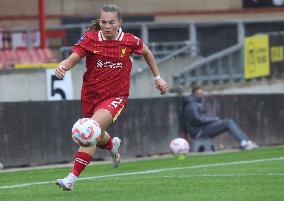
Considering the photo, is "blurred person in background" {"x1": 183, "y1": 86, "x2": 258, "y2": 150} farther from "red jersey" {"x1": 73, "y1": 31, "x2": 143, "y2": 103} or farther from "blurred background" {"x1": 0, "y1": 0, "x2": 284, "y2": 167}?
"red jersey" {"x1": 73, "y1": 31, "x2": 143, "y2": 103}

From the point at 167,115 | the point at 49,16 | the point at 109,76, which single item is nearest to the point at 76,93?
the point at 167,115

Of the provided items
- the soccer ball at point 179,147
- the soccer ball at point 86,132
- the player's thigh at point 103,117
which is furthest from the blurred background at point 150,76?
the soccer ball at point 86,132

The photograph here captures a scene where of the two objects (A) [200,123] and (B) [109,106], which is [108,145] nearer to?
(B) [109,106]

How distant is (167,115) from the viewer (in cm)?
2283

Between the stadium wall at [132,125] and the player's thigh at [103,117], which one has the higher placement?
the player's thigh at [103,117]

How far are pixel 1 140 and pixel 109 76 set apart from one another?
6.42 meters

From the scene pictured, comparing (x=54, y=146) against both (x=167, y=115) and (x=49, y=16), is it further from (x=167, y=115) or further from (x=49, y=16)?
(x=49, y=16)

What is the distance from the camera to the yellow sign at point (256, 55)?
90.5 ft

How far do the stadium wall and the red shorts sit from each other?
6.10 meters

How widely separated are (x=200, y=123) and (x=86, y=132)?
1062 cm

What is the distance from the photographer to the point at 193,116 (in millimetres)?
22844

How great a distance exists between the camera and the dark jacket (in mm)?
22859

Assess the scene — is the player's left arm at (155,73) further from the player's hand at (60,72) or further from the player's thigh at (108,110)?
the player's hand at (60,72)

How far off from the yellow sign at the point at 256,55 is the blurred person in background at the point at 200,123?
487cm
